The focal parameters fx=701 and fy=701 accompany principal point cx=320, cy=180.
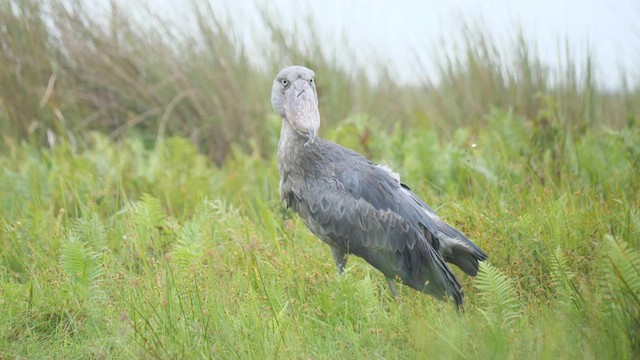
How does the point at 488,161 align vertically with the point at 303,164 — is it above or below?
below

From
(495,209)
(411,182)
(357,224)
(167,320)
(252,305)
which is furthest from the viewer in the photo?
(411,182)

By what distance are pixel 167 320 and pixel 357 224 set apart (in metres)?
1.00

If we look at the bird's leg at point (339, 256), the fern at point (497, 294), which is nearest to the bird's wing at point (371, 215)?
the bird's leg at point (339, 256)

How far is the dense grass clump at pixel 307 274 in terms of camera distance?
8.26ft

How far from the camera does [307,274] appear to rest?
320 centimetres

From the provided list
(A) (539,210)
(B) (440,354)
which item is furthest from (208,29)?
(B) (440,354)

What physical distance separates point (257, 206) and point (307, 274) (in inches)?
60.9

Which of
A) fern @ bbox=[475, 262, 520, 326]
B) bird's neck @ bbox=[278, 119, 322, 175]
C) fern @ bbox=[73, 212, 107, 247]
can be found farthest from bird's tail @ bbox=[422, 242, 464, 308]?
fern @ bbox=[73, 212, 107, 247]

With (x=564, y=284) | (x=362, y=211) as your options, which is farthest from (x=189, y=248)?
(x=564, y=284)

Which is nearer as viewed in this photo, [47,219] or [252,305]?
[252,305]

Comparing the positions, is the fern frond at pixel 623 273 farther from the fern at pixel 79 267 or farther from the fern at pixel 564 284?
the fern at pixel 79 267

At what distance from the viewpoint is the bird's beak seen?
3318 millimetres

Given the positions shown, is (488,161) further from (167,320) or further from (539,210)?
(167,320)

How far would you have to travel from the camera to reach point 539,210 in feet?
11.5
